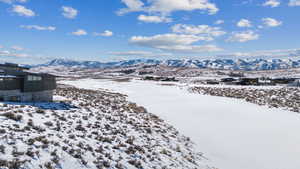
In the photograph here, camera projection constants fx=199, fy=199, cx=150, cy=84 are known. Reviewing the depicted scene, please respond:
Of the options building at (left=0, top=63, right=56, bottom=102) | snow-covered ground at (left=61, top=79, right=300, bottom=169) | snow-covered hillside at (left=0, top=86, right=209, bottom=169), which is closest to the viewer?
snow-covered hillside at (left=0, top=86, right=209, bottom=169)

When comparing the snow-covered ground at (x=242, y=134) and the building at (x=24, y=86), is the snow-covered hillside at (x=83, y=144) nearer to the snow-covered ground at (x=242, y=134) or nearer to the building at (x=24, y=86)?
the snow-covered ground at (x=242, y=134)

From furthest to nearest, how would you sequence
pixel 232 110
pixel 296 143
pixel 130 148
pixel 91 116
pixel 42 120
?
pixel 232 110, pixel 91 116, pixel 296 143, pixel 42 120, pixel 130 148

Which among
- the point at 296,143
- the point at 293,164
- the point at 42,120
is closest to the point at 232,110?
the point at 296,143

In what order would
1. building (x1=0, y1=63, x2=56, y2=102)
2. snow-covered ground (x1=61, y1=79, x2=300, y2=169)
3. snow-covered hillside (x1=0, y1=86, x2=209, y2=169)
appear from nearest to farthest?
snow-covered hillside (x1=0, y1=86, x2=209, y2=169), snow-covered ground (x1=61, y1=79, x2=300, y2=169), building (x1=0, y1=63, x2=56, y2=102)

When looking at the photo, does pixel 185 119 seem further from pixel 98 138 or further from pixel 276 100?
pixel 276 100

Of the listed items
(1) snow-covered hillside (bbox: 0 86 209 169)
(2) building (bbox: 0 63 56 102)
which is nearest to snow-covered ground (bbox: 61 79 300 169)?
(1) snow-covered hillside (bbox: 0 86 209 169)

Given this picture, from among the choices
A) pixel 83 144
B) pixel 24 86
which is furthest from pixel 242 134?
pixel 24 86

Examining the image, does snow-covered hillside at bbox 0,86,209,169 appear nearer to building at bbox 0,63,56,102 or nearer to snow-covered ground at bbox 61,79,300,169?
snow-covered ground at bbox 61,79,300,169
